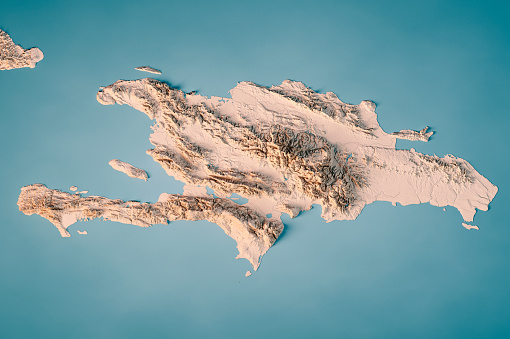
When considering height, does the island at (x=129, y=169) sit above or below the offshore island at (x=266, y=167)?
below

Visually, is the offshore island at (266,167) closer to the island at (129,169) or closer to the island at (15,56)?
the island at (129,169)

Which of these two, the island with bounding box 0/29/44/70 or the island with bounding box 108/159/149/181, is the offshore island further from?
the island with bounding box 0/29/44/70

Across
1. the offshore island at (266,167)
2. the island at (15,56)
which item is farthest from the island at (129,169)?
the island at (15,56)

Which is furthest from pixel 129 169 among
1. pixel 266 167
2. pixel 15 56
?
pixel 15 56

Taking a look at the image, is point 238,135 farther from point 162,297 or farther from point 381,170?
point 162,297

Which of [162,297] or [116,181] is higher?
[116,181]

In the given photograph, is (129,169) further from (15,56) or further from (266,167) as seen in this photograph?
(15,56)

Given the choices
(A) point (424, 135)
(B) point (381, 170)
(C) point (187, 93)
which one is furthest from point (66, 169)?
(A) point (424, 135)

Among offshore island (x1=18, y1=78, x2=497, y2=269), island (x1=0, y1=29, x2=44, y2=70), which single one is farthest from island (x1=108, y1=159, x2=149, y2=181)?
island (x1=0, y1=29, x2=44, y2=70)
